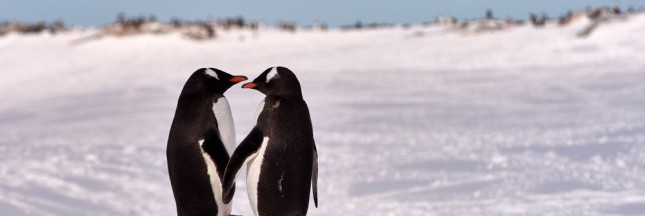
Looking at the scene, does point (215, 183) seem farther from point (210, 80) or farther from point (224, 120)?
point (210, 80)

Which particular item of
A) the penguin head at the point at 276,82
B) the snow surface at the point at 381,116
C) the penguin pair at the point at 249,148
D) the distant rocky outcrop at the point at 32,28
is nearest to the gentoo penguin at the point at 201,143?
the penguin pair at the point at 249,148

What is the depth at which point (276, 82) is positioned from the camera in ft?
9.98

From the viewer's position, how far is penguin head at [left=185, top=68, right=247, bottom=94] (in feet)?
10.3

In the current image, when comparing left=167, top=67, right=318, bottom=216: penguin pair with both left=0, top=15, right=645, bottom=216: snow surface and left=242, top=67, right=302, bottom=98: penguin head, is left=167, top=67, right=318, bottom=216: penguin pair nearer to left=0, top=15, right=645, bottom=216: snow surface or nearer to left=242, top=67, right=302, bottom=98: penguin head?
left=242, top=67, right=302, bottom=98: penguin head

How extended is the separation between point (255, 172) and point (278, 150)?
0.32 feet

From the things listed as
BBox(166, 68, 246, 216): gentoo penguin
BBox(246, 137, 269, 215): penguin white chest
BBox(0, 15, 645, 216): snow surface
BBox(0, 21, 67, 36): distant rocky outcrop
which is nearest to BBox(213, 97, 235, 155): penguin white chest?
BBox(166, 68, 246, 216): gentoo penguin

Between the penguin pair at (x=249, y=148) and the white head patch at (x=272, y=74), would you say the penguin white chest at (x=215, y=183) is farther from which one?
the white head patch at (x=272, y=74)

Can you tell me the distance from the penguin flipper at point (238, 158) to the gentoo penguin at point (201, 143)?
0.32 feet

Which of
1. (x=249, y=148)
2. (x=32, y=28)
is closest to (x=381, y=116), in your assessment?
(x=249, y=148)

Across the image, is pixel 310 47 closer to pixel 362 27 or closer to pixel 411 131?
pixel 362 27

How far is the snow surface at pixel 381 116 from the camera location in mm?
5422

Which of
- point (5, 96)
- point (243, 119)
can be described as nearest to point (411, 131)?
point (243, 119)

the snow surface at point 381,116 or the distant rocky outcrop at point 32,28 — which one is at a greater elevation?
the distant rocky outcrop at point 32,28

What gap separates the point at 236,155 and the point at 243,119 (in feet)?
17.6
